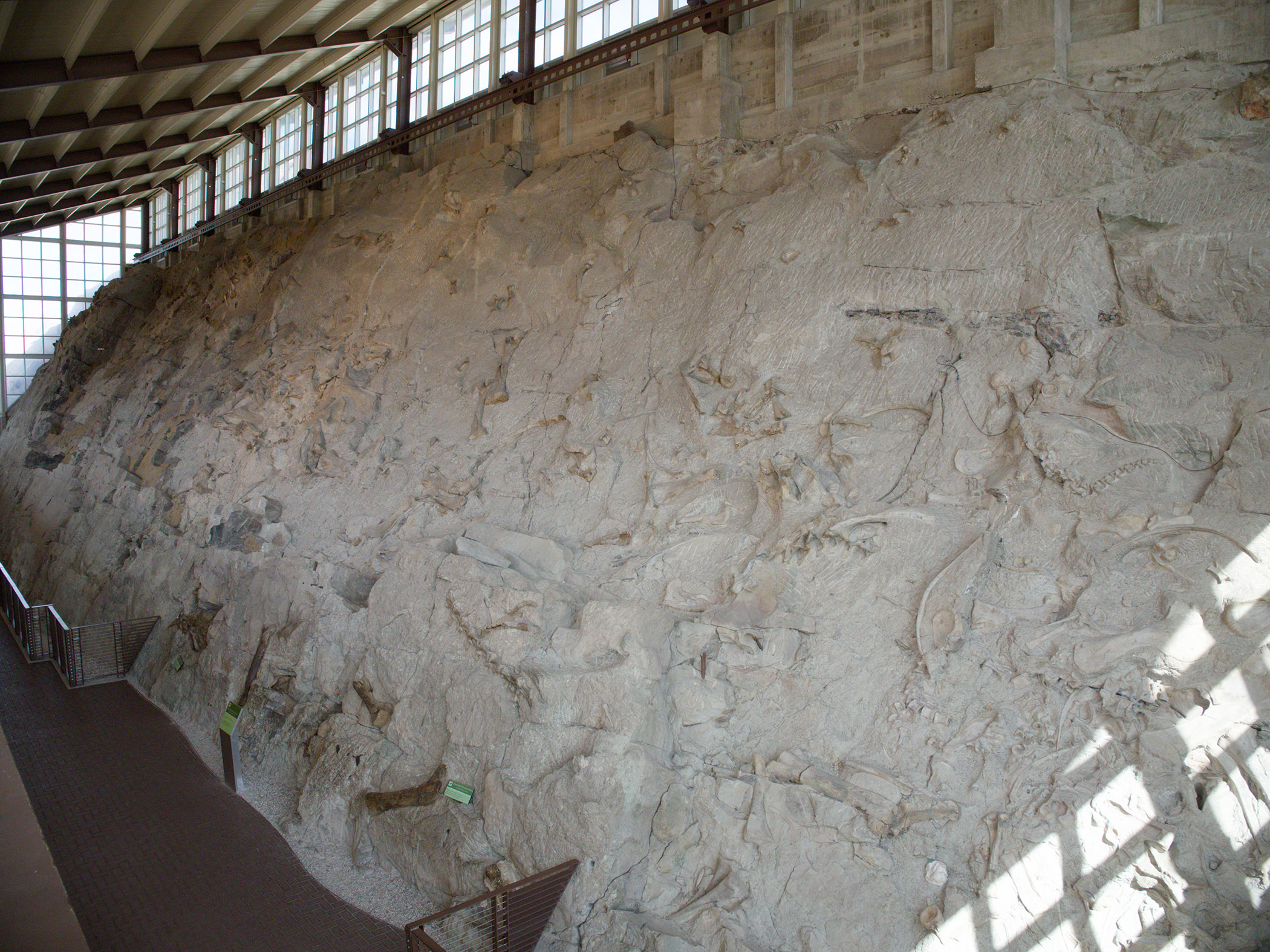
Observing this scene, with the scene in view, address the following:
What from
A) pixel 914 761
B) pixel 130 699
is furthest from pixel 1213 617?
pixel 130 699

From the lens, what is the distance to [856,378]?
648 centimetres

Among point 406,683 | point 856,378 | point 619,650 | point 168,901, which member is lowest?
point 168,901

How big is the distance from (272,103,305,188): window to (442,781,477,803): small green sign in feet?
45.9

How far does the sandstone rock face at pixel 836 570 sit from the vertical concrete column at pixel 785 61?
49 centimetres

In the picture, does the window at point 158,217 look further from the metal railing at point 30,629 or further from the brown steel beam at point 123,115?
the metal railing at point 30,629

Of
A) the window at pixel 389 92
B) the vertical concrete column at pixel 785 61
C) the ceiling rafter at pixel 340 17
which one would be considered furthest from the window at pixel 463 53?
the vertical concrete column at pixel 785 61

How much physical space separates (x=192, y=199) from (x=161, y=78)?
29.8ft

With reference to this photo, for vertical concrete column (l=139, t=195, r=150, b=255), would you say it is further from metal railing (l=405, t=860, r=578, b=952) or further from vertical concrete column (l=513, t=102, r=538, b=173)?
metal railing (l=405, t=860, r=578, b=952)

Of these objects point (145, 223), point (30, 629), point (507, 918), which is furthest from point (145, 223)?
point (507, 918)

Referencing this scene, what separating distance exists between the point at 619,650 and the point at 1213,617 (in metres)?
3.64

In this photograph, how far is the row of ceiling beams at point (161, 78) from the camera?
9914mm

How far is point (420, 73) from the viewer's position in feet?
42.4

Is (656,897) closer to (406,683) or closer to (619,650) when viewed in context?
(619,650)

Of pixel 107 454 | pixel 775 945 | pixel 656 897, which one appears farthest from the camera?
pixel 107 454
